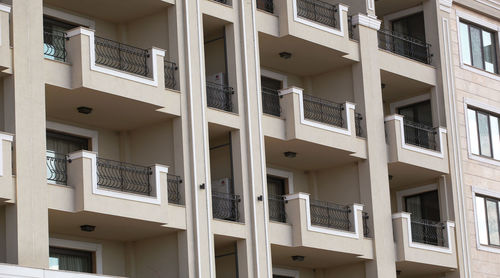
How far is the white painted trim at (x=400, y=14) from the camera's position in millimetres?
44906

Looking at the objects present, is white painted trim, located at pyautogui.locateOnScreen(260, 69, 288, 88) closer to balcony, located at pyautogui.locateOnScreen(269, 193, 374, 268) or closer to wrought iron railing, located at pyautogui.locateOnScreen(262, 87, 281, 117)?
wrought iron railing, located at pyautogui.locateOnScreen(262, 87, 281, 117)

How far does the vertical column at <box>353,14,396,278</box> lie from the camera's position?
39875mm

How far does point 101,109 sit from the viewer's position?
3409cm

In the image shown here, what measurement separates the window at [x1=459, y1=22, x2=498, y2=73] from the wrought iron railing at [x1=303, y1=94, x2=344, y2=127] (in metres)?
7.14

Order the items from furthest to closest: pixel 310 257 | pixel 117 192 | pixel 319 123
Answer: pixel 310 257 < pixel 319 123 < pixel 117 192

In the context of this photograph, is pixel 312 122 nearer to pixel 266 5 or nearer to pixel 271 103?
pixel 271 103

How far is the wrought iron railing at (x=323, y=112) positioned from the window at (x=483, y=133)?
6393 mm

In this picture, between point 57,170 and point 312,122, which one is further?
point 312,122

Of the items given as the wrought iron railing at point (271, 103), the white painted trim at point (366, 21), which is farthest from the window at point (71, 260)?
the white painted trim at point (366, 21)

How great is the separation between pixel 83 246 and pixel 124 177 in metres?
2.25

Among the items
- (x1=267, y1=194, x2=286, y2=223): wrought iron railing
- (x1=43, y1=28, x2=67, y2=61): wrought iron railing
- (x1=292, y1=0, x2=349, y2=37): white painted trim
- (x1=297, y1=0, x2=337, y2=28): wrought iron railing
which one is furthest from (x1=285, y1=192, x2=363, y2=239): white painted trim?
(x1=43, y1=28, x2=67, y2=61): wrought iron railing

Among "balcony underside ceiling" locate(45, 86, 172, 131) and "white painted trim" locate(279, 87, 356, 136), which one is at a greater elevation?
"white painted trim" locate(279, 87, 356, 136)

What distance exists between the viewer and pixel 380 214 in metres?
40.2

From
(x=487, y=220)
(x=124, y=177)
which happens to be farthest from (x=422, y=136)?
(x=124, y=177)
